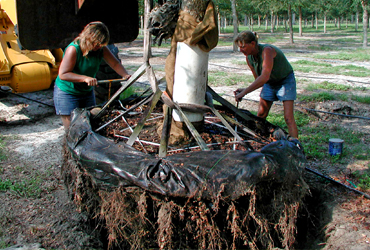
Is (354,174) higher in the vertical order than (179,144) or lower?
lower

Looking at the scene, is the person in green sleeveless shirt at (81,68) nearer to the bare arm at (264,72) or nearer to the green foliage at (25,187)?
the green foliage at (25,187)

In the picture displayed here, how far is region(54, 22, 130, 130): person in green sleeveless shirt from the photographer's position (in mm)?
3020

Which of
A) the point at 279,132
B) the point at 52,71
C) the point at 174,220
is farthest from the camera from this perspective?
the point at 52,71

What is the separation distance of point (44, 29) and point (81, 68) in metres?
1.15

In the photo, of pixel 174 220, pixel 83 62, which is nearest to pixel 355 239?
pixel 174 220

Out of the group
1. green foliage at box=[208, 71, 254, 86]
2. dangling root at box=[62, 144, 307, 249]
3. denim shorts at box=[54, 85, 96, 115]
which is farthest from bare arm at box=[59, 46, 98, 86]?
green foliage at box=[208, 71, 254, 86]

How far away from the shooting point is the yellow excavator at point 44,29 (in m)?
3.86

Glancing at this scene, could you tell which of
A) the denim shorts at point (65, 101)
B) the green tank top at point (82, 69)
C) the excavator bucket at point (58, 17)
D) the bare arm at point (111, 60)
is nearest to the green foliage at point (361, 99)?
the excavator bucket at point (58, 17)

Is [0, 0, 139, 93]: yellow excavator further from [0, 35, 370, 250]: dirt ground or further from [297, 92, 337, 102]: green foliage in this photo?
[297, 92, 337, 102]: green foliage

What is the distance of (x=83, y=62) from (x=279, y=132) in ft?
6.53

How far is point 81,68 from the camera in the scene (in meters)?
3.24

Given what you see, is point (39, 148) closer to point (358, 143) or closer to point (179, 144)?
point (179, 144)

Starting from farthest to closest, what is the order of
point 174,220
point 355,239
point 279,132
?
point 279,132, point 355,239, point 174,220

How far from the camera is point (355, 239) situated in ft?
8.45
